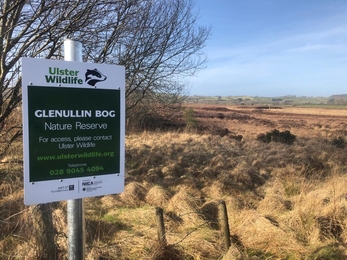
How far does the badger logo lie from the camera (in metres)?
2.19

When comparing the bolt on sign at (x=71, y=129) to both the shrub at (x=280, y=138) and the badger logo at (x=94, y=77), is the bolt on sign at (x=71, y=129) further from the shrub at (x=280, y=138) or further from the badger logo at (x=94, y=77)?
the shrub at (x=280, y=138)

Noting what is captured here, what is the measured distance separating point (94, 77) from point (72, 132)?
41cm

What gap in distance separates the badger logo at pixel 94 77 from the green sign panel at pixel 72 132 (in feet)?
0.18

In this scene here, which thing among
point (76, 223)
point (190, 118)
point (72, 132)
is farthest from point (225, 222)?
point (190, 118)

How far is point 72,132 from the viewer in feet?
7.02

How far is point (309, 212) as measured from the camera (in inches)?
211

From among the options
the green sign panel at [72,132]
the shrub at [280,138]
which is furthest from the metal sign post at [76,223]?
the shrub at [280,138]

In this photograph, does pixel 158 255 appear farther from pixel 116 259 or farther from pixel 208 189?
pixel 208 189

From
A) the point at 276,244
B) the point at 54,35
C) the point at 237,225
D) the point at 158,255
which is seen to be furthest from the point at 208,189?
the point at 54,35

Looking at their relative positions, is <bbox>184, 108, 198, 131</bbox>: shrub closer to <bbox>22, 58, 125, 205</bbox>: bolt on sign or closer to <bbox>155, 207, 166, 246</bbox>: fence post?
<bbox>155, 207, 166, 246</bbox>: fence post

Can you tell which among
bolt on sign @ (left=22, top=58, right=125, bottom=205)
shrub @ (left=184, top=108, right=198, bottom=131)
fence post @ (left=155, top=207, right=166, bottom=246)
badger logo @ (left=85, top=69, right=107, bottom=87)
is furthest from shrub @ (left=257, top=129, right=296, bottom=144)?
badger logo @ (left=85, top=69, right=107, bottom=87)

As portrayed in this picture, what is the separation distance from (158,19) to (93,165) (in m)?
8.09

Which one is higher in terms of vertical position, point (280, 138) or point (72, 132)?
point (72, 132)

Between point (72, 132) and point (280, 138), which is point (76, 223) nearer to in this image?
point (72, 132)
